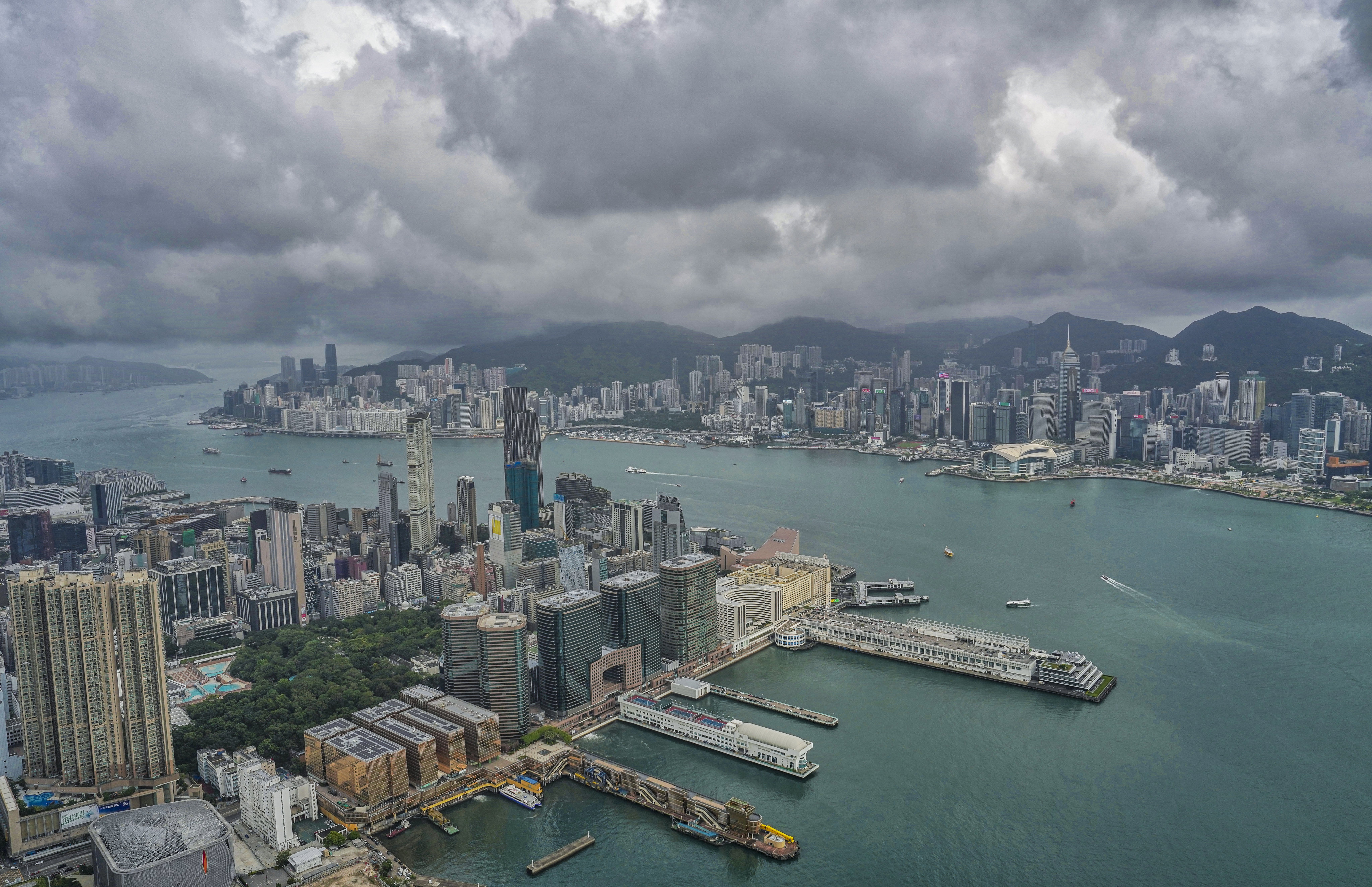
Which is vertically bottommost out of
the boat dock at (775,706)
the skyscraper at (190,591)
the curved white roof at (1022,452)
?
the boat dock at (775,706)

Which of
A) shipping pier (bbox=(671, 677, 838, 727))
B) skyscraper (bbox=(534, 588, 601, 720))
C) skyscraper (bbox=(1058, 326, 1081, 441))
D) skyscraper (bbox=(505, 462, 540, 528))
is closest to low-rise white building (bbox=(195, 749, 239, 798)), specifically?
skyscraper (bbox=(534, 588, 601, 720))

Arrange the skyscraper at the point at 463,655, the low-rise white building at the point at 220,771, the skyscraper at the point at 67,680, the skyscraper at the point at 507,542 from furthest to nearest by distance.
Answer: the skyscraper at the point at 507,542 → the skyscraper at the point at 463,655 → the low-rise white building at the point at 220,771 → the skyscraper at the point at 67,680

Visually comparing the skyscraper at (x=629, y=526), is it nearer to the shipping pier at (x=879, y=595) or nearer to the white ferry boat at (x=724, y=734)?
the shipping pier at (x=879, y=595)

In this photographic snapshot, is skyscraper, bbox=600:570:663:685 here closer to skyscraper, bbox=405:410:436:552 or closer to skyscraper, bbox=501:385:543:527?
skyscraper, bbox=405:410:436:552

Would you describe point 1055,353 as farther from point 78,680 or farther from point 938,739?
point 78,680

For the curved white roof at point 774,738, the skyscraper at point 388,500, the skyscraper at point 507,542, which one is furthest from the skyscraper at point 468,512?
the curved white roof at point 774,738

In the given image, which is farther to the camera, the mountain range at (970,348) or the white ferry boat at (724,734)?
the mountain range at (970,348)

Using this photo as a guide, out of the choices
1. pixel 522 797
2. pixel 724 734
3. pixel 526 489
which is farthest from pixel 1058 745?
pixel 526 489

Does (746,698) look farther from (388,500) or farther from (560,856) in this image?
(388,500)
